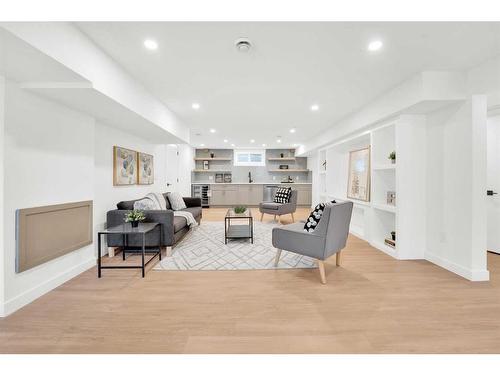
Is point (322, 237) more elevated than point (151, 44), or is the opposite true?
point (151, 44)

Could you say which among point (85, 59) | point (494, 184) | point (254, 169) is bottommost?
point (494, 184)

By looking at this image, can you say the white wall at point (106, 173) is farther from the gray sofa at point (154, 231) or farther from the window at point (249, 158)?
the window at point (249, 158)

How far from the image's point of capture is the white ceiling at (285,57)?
175cm

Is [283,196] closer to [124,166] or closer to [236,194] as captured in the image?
[236,194]

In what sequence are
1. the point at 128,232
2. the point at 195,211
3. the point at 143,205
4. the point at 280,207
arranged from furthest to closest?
the point at 280,207 → the point at 195,211 → the point at 143,205 → the point at 128,232

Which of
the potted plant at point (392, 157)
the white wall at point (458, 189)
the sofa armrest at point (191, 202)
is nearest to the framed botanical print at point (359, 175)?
the potted plant at point (392, 157)

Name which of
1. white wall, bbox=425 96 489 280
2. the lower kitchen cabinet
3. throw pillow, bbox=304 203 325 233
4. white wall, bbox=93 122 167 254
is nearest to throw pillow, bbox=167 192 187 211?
white wall, bbox=93 122 167 254

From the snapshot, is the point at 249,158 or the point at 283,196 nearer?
the point at 283,196

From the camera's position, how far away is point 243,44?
6.22ft

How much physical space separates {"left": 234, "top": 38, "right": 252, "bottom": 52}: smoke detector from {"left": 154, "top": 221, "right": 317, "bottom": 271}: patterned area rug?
242 centimetres

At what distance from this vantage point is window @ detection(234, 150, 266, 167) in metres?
8.91

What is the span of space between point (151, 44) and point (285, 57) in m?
1.26

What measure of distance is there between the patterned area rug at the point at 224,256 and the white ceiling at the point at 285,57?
7.73ft

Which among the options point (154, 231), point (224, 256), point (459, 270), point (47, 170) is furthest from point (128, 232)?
point (459, 270)
